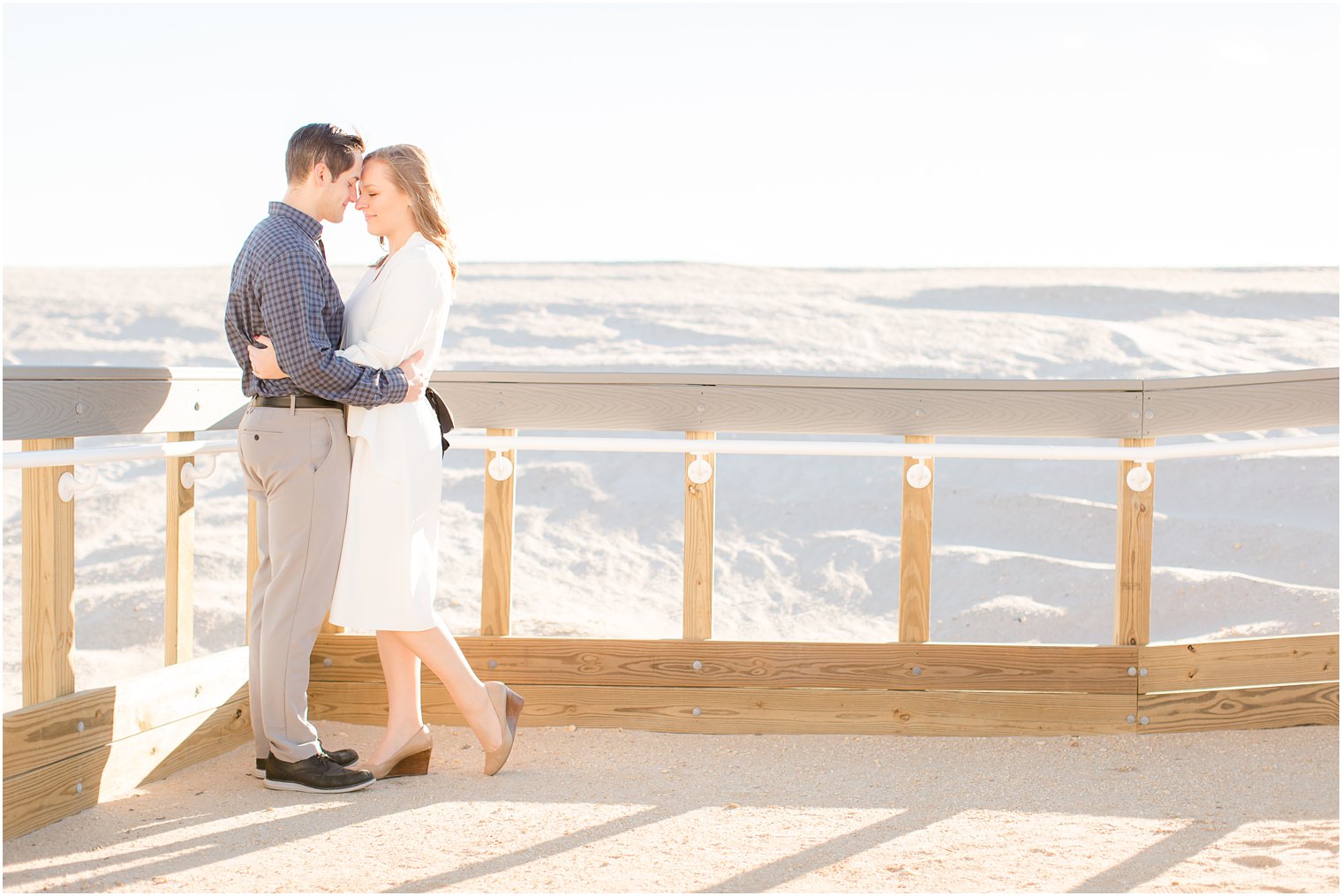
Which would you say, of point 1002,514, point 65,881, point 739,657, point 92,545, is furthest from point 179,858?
point 1002,514

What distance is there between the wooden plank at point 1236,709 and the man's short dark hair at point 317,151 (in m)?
2.69

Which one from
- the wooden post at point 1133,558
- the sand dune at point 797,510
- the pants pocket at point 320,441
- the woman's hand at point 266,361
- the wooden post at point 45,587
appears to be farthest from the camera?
the sand dune at point 797,510

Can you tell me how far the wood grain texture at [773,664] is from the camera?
3.88 meters

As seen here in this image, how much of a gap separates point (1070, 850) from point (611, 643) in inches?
59.4

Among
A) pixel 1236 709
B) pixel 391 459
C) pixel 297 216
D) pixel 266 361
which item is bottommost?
pixel 1236 709

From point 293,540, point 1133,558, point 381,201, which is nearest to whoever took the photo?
point 293,540

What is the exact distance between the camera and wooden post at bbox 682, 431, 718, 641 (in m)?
3.89

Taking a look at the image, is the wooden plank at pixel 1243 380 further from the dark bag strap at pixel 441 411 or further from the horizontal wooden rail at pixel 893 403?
the dark bag strap at pixel 441 411

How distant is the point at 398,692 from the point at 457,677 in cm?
17

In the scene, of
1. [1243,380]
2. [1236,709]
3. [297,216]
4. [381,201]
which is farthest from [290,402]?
[1236,709]

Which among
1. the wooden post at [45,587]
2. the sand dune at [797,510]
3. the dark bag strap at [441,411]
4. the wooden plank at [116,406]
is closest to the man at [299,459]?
the dark bag strap at [441,411]

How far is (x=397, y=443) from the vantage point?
334 centimetres

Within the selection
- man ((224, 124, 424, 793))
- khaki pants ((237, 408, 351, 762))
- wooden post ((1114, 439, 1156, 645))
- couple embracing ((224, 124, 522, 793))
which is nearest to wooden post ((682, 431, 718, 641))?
couple embracing ((224, 124, 522, 793))

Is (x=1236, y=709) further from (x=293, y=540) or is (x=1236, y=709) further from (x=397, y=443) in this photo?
(x=293, y=540)
